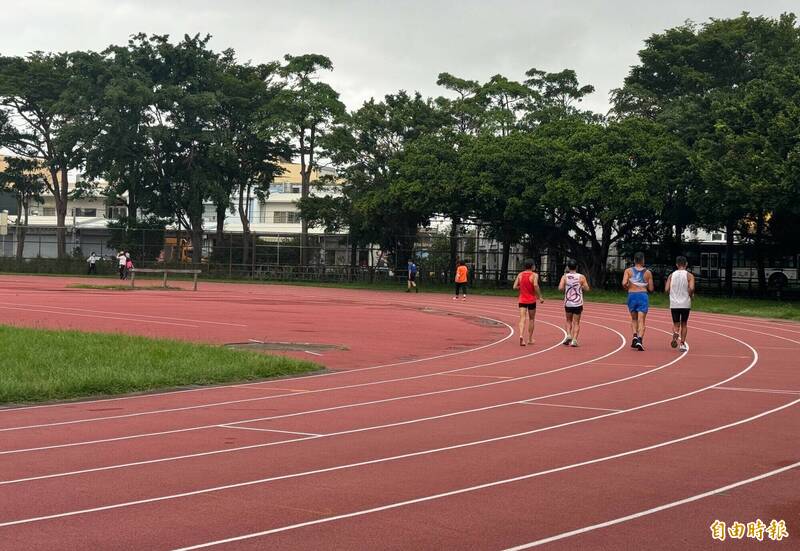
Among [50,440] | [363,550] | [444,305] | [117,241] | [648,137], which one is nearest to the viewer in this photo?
[363,550]

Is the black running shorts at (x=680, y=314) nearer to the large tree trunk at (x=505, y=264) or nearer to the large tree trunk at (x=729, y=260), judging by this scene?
the large tree trunk at (x=729, y=260)

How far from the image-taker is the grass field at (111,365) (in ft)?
38.9

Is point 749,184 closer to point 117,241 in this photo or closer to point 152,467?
point 152,467

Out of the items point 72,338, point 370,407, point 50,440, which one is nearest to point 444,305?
point 72,338

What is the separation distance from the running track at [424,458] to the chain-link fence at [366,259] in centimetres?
3232

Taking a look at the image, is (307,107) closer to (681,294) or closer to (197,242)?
(197,242)

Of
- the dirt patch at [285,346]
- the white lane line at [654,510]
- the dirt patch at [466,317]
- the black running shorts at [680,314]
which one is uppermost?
the black running shorts at [680,314]

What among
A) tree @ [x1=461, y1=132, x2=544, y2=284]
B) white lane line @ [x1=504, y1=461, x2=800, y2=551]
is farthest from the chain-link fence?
white lane line @ [x1=504, y1=461, x2=800, y2=551]

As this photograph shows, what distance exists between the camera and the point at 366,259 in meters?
55.6

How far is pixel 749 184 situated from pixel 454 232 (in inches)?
705

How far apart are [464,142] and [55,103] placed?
2517 centimetres

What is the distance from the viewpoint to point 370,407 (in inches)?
421

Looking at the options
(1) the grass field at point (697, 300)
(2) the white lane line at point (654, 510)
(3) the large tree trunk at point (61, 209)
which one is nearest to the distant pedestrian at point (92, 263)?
(3) the large tree trunk at point (61, 209)

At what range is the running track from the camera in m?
5.79
